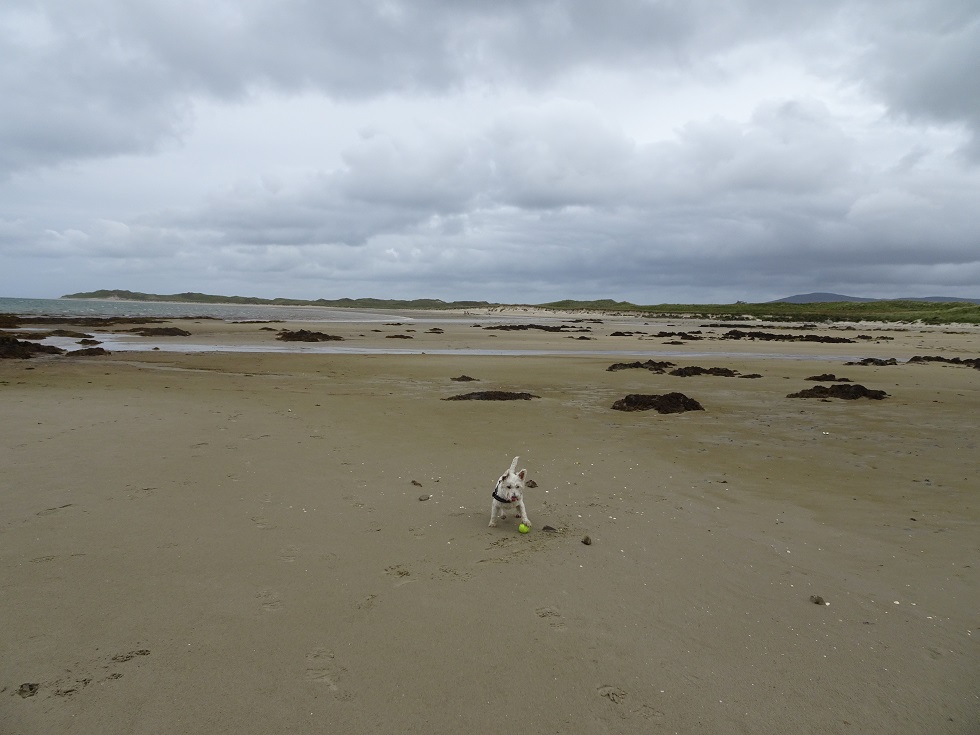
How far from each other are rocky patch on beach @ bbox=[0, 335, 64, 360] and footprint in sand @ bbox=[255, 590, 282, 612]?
2365cm

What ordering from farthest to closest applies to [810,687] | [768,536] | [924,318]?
[924,318]
[768,536]
[810,687]

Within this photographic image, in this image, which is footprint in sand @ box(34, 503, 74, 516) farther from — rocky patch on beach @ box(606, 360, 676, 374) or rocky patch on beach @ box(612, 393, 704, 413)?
rocky patch on beach @ box(606, 360, 676, 374)

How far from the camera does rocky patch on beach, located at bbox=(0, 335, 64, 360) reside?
22312 mm

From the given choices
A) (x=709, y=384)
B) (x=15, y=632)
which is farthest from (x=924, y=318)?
(x=15, y=632)

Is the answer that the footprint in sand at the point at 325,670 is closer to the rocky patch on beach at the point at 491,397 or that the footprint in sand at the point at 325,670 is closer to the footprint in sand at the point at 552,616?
the footprint in sand at the point at 552,616

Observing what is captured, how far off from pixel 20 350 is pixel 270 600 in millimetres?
25308

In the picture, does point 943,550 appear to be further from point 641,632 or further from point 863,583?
point 641,632

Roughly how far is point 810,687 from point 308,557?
4141 millimetres

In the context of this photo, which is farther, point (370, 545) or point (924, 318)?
point (924, 318)

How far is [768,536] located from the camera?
620cm

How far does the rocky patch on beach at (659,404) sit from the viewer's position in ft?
44.7

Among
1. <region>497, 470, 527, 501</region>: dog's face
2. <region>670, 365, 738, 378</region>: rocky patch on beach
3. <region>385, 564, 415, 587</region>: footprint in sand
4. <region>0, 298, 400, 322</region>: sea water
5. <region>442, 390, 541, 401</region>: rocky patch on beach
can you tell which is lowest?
<region>385, 564, 415, 587</region>: footprint in sand

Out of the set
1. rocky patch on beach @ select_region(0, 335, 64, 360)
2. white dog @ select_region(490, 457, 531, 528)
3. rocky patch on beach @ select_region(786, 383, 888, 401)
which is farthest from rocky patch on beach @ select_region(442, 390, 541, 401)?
rocky patch on beach @ select_region(0, 335, 64, 360)

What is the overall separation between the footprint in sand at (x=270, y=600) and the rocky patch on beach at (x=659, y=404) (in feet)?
33.9
